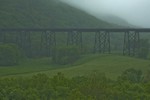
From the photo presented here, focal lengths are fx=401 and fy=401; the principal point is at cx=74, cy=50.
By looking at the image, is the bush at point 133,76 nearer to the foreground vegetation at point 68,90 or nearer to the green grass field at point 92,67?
the green grass field at point 92,67

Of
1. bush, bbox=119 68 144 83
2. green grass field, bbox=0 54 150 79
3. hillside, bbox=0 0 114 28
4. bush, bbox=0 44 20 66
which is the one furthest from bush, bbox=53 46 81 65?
hillside, bbox=0 0 114 28

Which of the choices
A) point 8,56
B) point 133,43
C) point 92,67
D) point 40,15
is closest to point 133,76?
point 92,67

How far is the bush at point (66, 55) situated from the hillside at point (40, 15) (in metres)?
50.5

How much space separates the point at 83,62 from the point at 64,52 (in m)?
Answer: 9.52

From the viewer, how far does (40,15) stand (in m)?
163

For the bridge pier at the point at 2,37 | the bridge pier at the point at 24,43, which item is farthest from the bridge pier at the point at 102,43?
the bridge pier at the point at 2,37

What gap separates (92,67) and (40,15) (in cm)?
9166

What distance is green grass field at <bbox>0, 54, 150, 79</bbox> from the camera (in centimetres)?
6975

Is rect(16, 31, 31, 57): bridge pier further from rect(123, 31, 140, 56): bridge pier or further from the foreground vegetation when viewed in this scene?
the foreground vegetation

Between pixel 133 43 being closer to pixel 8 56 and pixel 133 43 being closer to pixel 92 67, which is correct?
pixel 92 67

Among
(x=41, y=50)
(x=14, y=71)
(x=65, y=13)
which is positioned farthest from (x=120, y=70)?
(x=65, y=13)

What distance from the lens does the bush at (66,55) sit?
297 feet

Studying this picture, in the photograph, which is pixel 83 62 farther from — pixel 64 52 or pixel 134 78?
pixel 134 78

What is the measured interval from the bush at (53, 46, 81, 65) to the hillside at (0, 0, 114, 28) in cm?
5046
